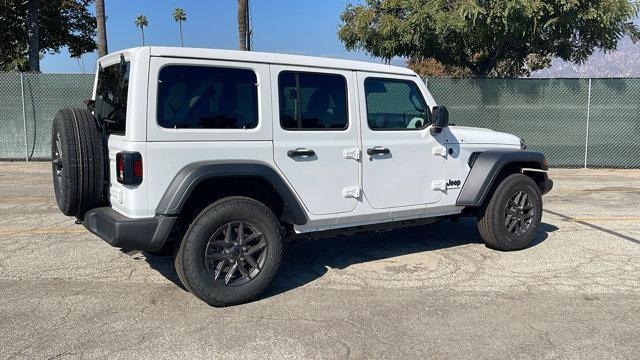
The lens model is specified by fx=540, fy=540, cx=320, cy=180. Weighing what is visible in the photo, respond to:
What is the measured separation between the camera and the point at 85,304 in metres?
4.36

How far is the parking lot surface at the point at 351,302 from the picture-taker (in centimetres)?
366

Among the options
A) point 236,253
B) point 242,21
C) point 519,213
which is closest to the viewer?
point 236,253

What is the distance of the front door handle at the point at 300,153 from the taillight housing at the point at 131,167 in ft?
3.96

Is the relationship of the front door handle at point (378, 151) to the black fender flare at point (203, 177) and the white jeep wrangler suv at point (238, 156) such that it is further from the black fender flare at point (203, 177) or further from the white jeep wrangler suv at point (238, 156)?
the black fender flare at point (203, 177)

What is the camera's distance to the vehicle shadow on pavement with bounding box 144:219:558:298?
17.0ft

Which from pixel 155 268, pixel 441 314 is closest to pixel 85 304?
pixel 155 268

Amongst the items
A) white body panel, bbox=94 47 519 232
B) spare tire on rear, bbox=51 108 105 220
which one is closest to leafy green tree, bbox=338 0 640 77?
white body panel, bbox=94 47 519 232

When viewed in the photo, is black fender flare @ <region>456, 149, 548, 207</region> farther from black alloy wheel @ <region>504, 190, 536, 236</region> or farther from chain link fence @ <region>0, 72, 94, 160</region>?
chain link fence @ <region>0, 72, 94, 160</region>

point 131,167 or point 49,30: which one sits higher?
point 49,30

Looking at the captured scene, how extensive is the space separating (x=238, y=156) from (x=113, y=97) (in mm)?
1159

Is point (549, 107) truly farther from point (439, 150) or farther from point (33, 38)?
point (33, 38)

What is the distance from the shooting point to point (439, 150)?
5.48 m

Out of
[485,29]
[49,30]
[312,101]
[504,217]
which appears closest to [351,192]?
[312,101]

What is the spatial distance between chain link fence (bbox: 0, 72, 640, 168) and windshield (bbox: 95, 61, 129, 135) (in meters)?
9.33
